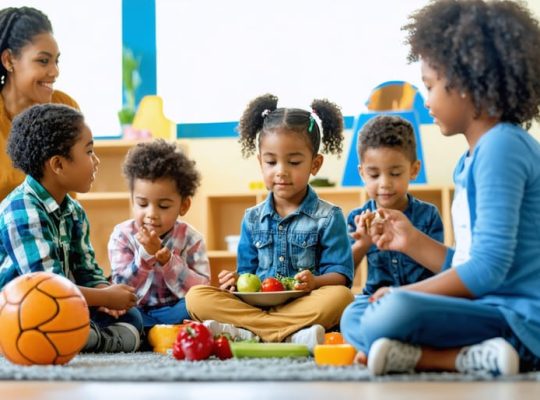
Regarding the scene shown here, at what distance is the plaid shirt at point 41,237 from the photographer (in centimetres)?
246

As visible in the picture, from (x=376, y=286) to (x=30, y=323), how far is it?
133 cm

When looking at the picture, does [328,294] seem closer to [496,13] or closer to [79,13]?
[496,13]

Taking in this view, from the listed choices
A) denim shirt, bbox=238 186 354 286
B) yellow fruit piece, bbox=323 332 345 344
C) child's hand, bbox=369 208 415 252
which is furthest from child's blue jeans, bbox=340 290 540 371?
denim shirt, bbox=238 186 354 286

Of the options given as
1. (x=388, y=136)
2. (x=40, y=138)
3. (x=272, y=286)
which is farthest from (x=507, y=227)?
(x=40, y=138)

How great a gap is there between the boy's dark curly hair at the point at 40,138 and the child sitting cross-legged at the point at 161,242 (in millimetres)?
403

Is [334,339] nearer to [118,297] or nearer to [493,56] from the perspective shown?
[118,297]

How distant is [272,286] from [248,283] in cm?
9

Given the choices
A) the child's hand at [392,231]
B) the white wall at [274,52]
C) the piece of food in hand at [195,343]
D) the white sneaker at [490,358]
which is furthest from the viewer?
the white wall at [274,52]

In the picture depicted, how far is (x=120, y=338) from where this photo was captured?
8.76 ft

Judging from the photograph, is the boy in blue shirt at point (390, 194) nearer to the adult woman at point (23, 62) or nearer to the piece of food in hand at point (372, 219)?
the piece of food in hand at point (372, 219)

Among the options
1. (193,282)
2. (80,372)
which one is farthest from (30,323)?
(193,282)

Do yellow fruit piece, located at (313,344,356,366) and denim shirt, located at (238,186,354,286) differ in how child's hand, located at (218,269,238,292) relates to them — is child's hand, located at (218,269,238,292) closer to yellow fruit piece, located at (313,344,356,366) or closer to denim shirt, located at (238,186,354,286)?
denim shirt, located at (238,186,354,286)

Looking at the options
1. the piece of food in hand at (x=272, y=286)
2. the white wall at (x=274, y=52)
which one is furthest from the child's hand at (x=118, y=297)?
the white wall at (x=274, y=52)

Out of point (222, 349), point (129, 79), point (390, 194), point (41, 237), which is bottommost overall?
point (222, 349)
